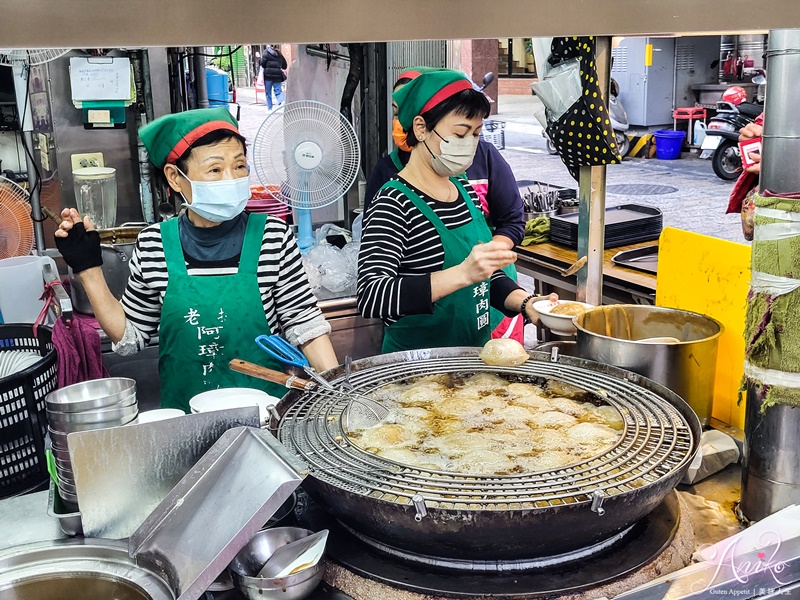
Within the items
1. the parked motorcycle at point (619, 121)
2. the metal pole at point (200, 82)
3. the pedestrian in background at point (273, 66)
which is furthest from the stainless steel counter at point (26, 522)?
the pedestrian in background at point (273, 66)

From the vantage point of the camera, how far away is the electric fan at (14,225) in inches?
151

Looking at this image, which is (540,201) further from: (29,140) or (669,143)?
(669,143)

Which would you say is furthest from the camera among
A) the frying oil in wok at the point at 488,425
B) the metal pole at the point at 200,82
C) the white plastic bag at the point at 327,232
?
the metal pole at the point at 200,82

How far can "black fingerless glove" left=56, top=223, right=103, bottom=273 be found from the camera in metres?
2.23

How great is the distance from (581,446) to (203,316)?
4.42 ft

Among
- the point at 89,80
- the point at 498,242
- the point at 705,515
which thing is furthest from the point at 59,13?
the point at 89,80

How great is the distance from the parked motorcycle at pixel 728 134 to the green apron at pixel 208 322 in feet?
31.9

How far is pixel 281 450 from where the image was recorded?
1248 mm

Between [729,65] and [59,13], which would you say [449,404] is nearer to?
[59,13]

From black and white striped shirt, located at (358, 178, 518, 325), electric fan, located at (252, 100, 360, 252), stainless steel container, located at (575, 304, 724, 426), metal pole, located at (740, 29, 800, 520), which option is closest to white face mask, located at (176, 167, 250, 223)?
black and white striped shirt, located at (358, 178, 518, 325)

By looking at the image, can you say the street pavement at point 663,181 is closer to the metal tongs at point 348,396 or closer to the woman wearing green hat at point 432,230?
the woman wearing green hat at point 432,230

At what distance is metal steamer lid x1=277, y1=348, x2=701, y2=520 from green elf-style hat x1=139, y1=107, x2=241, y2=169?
930 mm

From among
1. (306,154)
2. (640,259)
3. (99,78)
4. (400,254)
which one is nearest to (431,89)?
(400,254)

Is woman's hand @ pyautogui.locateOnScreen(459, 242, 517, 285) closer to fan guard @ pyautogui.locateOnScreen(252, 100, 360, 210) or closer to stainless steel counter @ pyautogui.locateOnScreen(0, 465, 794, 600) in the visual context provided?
stainless steel counter @ pyautogui.locateOnScreen(0, 465, 794, 600)
